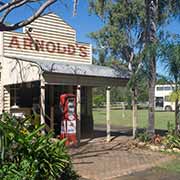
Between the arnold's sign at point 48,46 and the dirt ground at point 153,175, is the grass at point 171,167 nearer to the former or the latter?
the dirt ground at point 153,175

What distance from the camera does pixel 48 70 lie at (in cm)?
1282

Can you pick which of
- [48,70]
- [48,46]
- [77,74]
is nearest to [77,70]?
[77,74]

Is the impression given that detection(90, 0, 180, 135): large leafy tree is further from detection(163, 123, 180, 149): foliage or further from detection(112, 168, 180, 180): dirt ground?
detection(112, 168, 180, 180): dirt ground

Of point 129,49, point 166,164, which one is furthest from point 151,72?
point 129,49

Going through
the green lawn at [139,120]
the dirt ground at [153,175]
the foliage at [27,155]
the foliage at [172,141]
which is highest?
the foliage at [27,155]

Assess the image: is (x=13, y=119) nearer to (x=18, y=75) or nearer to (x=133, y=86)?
(x=18, y=75)

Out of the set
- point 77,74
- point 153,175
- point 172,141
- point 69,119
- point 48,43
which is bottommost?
point 153,175

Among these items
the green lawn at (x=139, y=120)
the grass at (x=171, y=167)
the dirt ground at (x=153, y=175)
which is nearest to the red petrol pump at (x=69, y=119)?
the grass at (x=171, y=167)

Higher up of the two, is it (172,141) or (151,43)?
(151,43)

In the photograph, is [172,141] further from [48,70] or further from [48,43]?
[48,43]

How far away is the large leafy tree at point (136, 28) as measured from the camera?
46.8ft

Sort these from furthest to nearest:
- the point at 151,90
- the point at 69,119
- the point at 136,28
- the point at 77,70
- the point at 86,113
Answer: the point at 136,28, the point at 86,113, the point at 151,90, the point at 77,70, the point at 69,119

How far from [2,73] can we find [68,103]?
3.12 m

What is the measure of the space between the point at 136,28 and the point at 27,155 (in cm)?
1652
